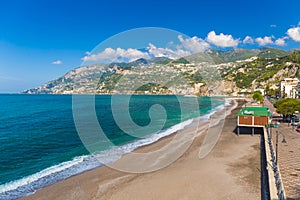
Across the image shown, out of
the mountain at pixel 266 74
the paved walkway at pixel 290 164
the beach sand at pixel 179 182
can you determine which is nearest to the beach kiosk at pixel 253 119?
the paved walkway at pixel 290 164

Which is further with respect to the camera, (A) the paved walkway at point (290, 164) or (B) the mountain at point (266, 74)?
(B) the mountain at point (266, 74)

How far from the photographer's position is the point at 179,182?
13.6 m

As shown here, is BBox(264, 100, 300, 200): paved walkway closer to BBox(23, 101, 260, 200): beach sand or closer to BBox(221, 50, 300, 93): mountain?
BBox(23, 101, 260, 200): beach sand

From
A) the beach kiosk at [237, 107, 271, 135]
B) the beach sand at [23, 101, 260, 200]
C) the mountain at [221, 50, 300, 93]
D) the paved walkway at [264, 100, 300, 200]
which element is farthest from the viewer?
the mountain at [221, 50, 300, 93]

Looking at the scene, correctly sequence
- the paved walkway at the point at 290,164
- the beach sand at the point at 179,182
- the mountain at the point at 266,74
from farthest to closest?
the mountain at the point at 266,74
the beach sand at the point at 179,182
the paved walkway at the point at 290,164

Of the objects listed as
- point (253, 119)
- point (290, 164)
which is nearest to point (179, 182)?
point (290, 164)

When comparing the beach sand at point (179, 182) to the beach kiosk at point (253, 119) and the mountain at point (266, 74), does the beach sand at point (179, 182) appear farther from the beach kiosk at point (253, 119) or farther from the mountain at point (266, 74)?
the mountain at point (266, 74)

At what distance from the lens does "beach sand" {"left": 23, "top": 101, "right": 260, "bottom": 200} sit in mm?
12078

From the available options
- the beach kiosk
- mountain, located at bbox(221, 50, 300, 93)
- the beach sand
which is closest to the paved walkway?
the beach sand

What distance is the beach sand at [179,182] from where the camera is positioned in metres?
12.1

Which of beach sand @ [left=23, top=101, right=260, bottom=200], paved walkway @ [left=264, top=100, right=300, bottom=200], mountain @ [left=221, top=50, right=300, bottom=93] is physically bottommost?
beach sand @ [left=23, top=101, right=260, bottom=200]

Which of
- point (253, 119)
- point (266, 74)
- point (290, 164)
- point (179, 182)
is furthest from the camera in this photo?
point (266, 74)

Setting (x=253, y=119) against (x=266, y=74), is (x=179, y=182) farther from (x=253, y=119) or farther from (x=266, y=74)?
(x=266, y=74)

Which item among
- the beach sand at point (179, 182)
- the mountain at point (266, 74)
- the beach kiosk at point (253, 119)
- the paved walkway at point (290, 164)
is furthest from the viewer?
the mountain at point (266, 74)
